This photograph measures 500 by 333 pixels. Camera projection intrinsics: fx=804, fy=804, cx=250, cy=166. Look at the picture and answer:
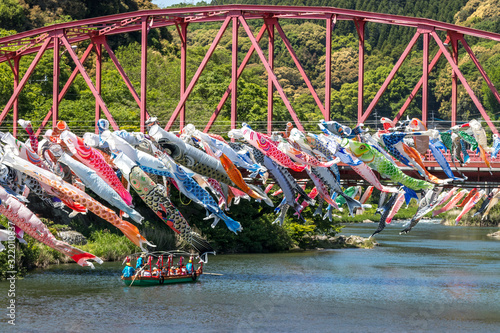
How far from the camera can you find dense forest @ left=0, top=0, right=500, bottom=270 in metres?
52.2

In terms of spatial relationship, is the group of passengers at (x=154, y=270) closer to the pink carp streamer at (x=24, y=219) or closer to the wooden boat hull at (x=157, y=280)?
the wooden boat hull at (x=157, y=280)

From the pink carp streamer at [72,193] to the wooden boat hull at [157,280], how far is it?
7025 millimetres

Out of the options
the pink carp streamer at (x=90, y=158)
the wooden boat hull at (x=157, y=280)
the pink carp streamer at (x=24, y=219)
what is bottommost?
the wooden boat hull at (x=157, y=280)

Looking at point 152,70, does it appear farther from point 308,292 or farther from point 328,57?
point 308,292

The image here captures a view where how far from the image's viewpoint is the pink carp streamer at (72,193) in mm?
23109

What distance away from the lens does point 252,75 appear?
81.6 meters

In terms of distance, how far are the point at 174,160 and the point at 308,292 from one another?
23.2 feet

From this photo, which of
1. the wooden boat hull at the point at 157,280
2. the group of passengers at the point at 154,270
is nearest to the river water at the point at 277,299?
the wooden boat hull at the point at 157,280

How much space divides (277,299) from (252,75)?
182ft

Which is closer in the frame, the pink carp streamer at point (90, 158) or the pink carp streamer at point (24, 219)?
the pink carp streamer at point (24, 219)

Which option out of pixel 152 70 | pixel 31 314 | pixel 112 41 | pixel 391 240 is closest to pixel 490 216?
pixel 391 240

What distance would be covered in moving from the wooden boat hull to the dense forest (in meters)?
7.71

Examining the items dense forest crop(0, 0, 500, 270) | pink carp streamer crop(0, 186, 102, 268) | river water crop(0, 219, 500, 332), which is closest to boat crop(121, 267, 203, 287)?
river water crop(0, 219, 500, 332)

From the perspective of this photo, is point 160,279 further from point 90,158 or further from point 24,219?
point 24,219
